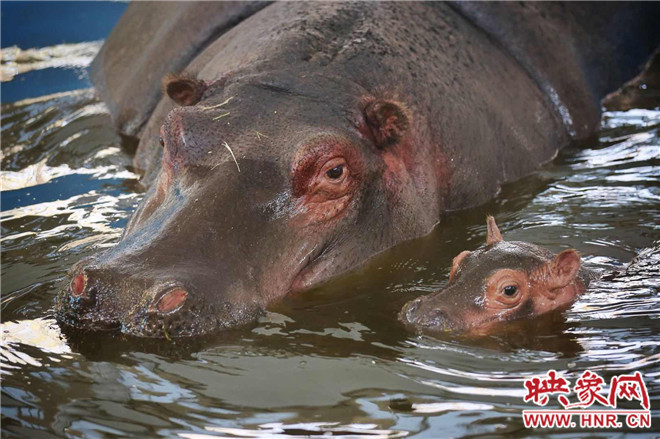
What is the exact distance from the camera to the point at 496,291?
4371mm

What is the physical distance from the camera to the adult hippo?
419 cm

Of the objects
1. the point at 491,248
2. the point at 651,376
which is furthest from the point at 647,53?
the point at 651,376

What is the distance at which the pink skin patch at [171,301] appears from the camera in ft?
13.0

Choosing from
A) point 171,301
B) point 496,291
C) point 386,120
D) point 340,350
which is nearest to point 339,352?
point 340,350

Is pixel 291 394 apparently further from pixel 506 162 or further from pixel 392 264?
pixel 506 162

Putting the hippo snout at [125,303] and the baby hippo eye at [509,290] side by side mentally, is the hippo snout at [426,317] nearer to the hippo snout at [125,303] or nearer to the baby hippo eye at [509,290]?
the baby hippo eye at [509,290]

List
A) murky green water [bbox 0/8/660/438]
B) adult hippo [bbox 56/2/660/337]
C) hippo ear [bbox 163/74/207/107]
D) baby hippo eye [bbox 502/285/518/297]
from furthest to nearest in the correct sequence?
1. hippo ear [bbox 163/74/207/107]
2. baby hippo eye [bbox 502/285/518/297]
3. adult hippo [bbox 56/2/660/337]
4. murky green water [bbox 0/8/660/438]

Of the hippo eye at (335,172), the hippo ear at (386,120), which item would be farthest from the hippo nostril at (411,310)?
the hippo ear at (386,120)

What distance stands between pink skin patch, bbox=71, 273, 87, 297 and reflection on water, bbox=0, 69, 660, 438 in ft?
0.59

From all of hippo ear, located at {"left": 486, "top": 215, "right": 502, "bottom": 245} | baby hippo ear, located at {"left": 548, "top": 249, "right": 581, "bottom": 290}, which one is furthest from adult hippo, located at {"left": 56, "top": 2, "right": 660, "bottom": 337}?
baby hippo ear, located at {"left": 548, "top": 249, "right": 581, "bottom": 290}

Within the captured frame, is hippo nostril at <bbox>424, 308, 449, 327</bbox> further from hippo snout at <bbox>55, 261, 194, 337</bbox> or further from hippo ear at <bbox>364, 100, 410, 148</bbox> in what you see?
hippo ear at <bbox>364, 100, 410, 148</bbox>

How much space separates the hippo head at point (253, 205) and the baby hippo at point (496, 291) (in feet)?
2.02

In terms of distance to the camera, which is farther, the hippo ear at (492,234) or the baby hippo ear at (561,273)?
the hippo ear at (492,234)

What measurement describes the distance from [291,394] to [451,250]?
1.84 meters
